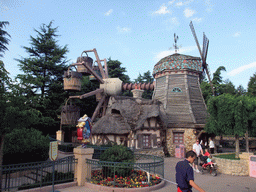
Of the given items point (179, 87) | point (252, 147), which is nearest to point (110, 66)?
point (179, 87)

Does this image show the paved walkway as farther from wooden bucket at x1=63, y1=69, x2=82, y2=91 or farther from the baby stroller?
wooden bucket at x1=63, y1=69, x2=82, y2=91

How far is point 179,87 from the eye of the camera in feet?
77.7

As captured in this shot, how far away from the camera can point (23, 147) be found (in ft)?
35.9

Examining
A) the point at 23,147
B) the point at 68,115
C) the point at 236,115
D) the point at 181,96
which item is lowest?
the point at 23,147

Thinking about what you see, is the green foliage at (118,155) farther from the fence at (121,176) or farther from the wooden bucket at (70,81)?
the wooden bucket at (70,81)

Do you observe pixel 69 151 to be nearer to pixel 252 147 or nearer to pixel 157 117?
pixel 157 117

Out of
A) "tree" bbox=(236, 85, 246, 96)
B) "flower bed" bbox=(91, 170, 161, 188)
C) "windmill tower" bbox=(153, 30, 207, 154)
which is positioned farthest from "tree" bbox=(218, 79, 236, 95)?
"flower bed" bbox=(91, 170, 161, 188)

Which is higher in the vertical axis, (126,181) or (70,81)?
(70,81)

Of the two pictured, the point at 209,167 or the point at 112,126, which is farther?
the point at 112,126

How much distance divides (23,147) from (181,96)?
1725 cm

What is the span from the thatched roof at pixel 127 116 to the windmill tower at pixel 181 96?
1806mm

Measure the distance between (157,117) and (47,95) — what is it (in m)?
13.7

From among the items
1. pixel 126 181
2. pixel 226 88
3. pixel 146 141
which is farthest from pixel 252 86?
pixel 126 181

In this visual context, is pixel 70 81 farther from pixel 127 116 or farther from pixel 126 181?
pixel 126 181
